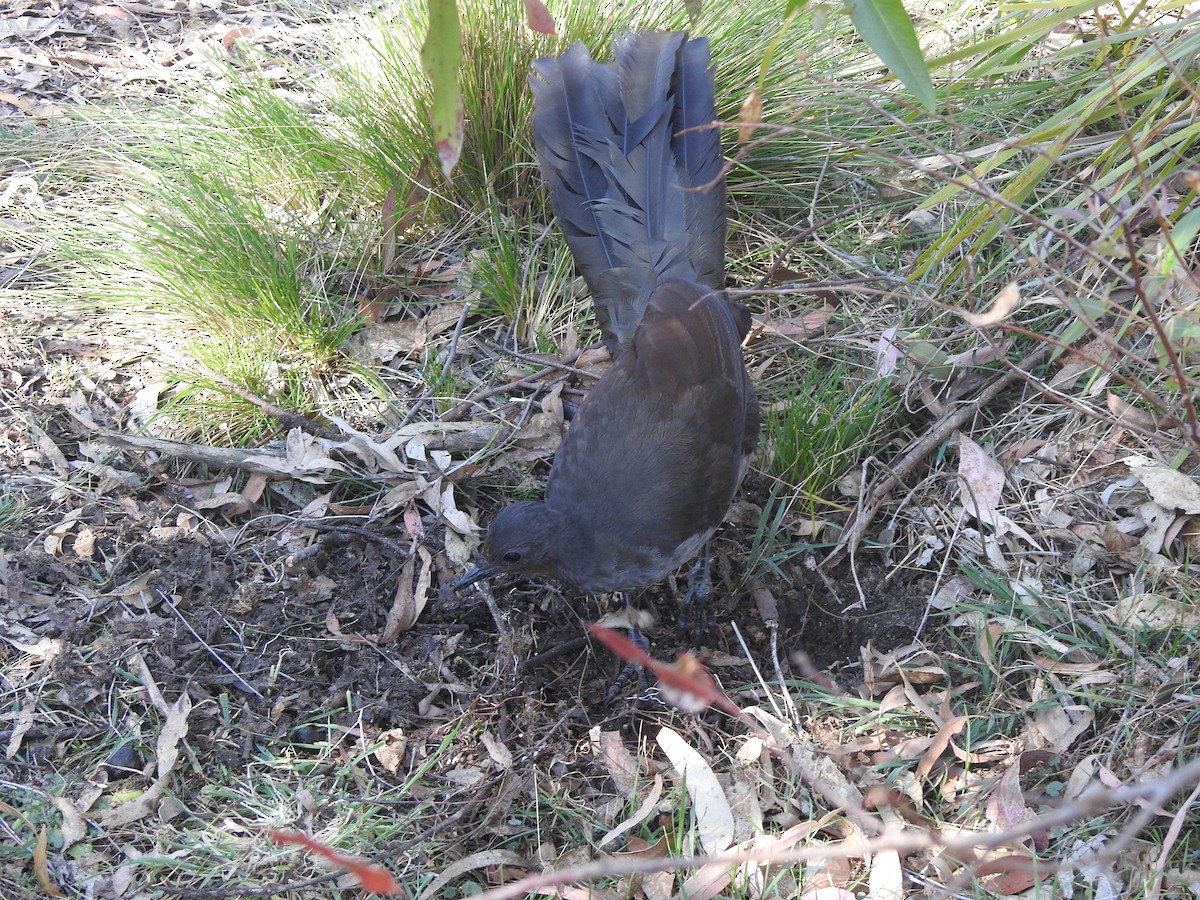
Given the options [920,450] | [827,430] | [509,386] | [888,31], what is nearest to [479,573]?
[509,386]

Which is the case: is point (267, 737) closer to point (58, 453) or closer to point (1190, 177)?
point (58, 453)

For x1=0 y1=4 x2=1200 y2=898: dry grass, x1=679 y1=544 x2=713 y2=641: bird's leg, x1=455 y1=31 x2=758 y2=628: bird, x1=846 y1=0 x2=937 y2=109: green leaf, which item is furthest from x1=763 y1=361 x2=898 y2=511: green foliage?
x1=846 y1=0 x2=937 y2=109: green leaf

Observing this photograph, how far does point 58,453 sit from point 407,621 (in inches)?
61.0

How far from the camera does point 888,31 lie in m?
1.93

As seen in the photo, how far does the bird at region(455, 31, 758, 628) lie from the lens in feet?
11.6

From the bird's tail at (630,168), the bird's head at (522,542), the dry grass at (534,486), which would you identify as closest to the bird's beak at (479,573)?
the bird's head at (522,542)

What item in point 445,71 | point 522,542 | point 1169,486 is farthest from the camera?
point 522,542

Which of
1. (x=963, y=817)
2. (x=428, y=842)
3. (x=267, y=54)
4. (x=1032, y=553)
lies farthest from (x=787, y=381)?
(x=267, y=54)

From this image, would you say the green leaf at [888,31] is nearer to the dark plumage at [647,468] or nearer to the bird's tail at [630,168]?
the dark plumage at [647,468]

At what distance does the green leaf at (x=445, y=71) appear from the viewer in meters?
1.49

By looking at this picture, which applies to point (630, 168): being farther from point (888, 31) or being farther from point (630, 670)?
point (888, 31)

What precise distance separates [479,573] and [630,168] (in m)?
1.73

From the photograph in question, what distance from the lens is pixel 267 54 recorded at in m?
5.49

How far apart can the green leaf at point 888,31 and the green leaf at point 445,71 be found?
81 cm
